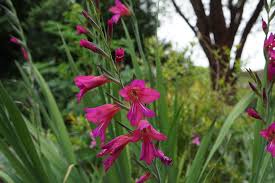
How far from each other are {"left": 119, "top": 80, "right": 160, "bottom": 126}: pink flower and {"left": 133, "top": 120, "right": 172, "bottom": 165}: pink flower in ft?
0.09

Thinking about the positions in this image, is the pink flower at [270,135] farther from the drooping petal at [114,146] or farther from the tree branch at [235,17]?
the tree branch at [235,17]

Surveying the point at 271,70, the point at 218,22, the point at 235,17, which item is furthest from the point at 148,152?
the point at 235,17

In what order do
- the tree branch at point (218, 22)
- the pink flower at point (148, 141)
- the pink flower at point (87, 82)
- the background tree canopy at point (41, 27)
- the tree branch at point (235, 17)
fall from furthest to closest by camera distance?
the background tree canopy at point (41, 27) < the tree branch at point (235, 17) < the tree branch at point (218, 22) < the pink flower at point (87, 82) < the pink flower at point (148, 141)

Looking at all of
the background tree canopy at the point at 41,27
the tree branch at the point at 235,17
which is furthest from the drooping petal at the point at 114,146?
the tree branch at the point at 235,17

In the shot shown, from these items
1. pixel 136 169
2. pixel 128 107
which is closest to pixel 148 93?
pixel 128 107

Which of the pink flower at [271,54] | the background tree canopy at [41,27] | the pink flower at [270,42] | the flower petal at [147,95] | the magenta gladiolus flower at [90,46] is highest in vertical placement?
the magenta gladiolus flower at [90,46]

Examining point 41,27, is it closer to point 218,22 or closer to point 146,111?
point 218,22

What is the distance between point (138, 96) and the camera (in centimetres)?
89

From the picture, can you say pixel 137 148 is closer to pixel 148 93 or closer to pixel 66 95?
pixel 148 93

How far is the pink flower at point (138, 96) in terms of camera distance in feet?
2.82

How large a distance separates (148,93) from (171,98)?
7.84 ft

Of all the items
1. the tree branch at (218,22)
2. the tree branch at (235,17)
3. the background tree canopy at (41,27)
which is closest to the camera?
the tree branch at (218,22)

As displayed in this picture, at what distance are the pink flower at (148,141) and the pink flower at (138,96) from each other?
1.0 inches

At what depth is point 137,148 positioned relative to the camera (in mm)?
1411
